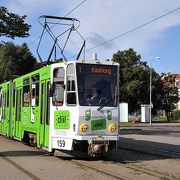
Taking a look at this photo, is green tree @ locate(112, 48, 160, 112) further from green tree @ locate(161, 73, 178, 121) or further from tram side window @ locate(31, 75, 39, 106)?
tram side window @ locate(31, 75, 39, 106)

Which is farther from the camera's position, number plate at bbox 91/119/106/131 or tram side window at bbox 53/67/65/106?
tram side window at bbox 53/67/65/106

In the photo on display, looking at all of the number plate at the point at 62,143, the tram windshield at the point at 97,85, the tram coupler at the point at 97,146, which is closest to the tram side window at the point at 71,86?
the tram windshield at the point at 97,85

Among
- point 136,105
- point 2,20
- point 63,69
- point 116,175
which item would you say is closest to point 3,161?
point 63,69

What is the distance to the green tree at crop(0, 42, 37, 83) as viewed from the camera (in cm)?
6062

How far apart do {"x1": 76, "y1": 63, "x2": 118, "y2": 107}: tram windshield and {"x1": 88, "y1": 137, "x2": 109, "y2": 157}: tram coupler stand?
45.7 inches

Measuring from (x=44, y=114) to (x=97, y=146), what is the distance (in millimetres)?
2892

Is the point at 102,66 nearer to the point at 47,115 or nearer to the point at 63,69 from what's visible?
the point at 63,69

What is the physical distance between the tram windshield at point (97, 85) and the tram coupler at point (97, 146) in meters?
1.16

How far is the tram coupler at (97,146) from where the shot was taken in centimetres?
1530

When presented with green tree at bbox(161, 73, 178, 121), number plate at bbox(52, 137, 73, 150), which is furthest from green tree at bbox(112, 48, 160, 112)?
number plate at bbox(52, 137, 73, 150)

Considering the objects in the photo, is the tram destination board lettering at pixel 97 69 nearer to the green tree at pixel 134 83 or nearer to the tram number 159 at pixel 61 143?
the tram number 159 at pixel 61 143

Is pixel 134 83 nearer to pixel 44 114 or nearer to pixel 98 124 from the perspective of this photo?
pixel 44 114

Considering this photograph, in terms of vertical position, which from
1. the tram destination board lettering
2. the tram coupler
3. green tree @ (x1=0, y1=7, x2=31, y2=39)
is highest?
green tree @ (x1=0, y1=7, x2=31, y2=39)

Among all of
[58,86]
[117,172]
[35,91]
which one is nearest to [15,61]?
[35,91]
